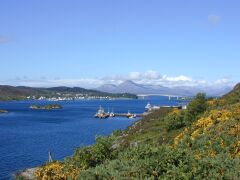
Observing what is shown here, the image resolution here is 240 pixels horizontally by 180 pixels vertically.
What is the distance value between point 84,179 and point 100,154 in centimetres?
2162

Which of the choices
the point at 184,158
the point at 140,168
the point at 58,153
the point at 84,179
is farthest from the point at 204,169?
the point at 58,153

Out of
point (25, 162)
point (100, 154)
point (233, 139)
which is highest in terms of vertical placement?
point (233, 139)

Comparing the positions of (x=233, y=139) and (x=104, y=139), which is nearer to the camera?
(x=233, y=139)

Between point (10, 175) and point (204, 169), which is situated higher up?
point (204, 169)

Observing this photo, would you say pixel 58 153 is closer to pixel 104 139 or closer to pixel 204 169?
pixel 104 139

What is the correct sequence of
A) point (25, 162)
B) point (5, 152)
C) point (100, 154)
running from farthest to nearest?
point (5, 152) < point (25, 162) < point (100, 154)

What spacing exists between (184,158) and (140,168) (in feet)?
8.20

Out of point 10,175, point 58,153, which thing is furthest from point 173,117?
point 58,153

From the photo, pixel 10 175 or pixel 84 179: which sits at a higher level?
pixel 84 179

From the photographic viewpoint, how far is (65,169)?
85.7 feet

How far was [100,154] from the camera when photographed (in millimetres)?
41969

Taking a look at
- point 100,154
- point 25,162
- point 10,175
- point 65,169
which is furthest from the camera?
point 25,162

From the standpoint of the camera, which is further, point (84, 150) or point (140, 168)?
point (84, 150)

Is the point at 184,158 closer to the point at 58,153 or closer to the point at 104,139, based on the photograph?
the point at 104,139
